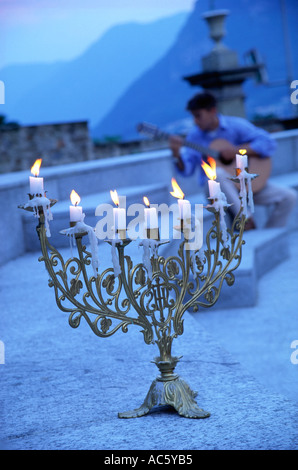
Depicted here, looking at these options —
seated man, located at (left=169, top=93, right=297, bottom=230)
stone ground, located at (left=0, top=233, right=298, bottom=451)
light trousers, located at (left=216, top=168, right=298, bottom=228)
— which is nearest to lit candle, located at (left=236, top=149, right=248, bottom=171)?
stone ground, located at (left=0, top=233, right=298, bottom=451)

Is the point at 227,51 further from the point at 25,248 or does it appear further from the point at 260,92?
the point at 260,92

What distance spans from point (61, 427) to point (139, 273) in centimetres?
51

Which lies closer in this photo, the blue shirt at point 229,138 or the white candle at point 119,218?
the white candle at point 119,218

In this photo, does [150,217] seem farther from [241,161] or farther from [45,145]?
[45,145]

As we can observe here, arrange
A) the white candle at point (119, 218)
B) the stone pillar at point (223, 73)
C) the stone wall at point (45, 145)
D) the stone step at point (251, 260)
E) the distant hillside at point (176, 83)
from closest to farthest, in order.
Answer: the white candle at point (119, 218) → the stone step at point (251, 260) → the stone wall at point (45, 145) → the stone pillar at point (223, 73) → the distant hillside at point (176, 83)

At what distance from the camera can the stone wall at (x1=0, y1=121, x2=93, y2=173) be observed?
558 inches

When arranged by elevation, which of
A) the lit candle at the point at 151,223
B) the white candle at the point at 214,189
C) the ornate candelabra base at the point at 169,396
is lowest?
the ornate candelabra base at the point at 169,396

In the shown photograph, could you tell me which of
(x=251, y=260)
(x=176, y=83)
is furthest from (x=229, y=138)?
(x=176, y=83)

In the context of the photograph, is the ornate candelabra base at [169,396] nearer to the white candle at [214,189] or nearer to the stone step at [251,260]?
the white candle at [214,189]

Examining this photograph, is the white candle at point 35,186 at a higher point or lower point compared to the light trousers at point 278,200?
higher

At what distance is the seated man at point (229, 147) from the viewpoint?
5.95m

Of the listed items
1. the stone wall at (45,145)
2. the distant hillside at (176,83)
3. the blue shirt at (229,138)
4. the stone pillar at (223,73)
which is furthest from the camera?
the distant hillside at (176,83)

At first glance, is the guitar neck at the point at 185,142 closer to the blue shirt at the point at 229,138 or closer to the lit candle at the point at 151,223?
the blue shirt at the point at 229,138

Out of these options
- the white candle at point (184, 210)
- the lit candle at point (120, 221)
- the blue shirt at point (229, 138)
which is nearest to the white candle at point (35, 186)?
the lit candle at point (120, 221)
